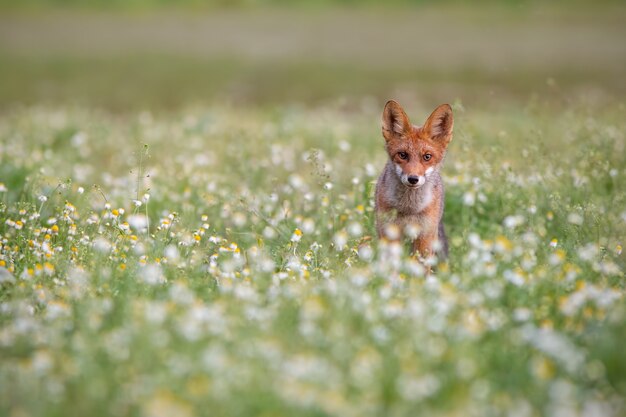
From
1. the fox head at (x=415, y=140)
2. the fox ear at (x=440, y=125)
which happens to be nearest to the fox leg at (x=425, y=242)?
the fox head at (x=415, y=140)

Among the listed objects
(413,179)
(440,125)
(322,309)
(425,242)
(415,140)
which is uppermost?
(440,125)

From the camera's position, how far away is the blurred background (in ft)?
66.0

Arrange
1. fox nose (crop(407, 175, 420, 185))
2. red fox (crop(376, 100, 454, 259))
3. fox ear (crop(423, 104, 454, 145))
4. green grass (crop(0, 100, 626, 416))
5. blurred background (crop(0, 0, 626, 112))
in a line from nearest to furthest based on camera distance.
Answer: green grass (crop(0, 100, 626, 416))
fox nose (crop(407, 175, 420, 185))
red fox (crop(376, 100, 454, 259))
fox ear (crop(423, 104, 454, 145))
blurred background (crop(0, 0, 626, 112))

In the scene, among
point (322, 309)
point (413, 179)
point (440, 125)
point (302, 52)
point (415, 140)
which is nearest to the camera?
point (322, 309)

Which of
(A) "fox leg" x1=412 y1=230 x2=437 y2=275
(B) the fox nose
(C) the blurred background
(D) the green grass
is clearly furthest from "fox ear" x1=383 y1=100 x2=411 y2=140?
(C) the blurred background

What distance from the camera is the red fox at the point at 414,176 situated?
19.9ft

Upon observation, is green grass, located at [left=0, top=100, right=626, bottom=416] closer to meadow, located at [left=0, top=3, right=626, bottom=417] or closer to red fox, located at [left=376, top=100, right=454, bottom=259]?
meadow, located at [left=0, top=3, right=626, bottom=417]

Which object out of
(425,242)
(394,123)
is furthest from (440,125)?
(425,242)

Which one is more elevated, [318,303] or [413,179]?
[413,179]

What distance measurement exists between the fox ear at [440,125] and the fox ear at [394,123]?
179mm

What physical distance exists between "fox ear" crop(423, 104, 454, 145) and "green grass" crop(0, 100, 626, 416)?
954 millimetres

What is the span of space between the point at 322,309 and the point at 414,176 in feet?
7.10

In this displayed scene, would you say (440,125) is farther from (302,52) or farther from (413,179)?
(302,52)

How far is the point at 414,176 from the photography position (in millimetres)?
5922
